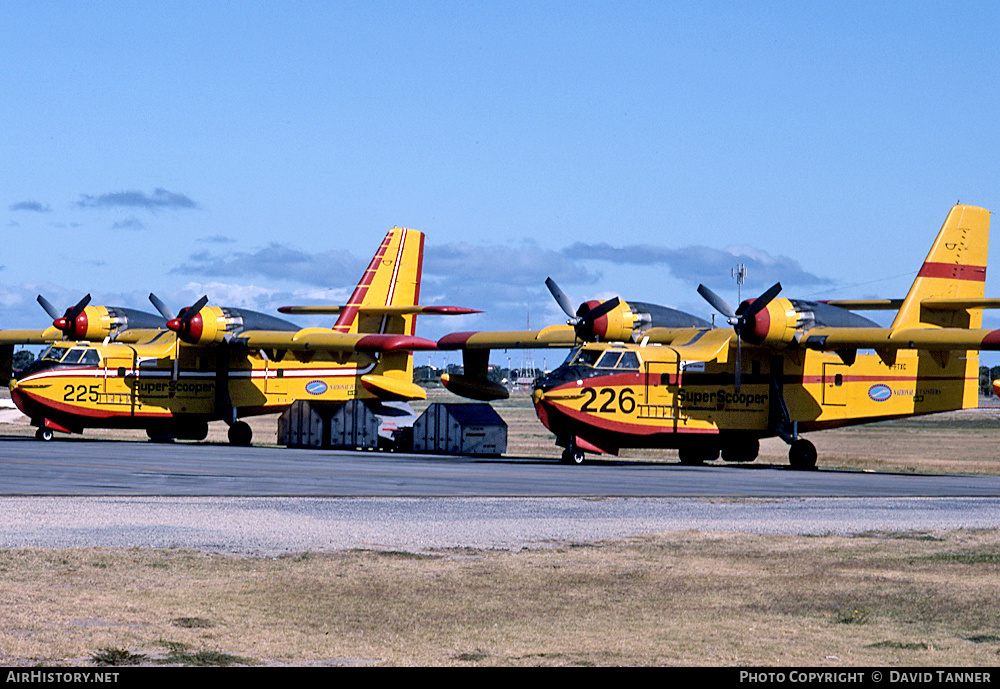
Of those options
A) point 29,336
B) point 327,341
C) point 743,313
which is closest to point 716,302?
point 743,313

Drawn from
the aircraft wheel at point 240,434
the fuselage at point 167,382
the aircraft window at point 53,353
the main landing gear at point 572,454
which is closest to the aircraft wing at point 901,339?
the main landing gear at point 572,454

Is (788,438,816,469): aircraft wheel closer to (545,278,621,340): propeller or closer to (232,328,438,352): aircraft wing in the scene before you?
(545,278,621,340): propeller

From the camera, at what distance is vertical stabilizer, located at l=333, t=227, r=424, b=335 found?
5203 cm

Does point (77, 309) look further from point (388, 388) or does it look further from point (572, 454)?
point (572, 454)

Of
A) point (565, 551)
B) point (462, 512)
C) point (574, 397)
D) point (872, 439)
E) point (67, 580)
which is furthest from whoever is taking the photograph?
Result: point (872, 439)

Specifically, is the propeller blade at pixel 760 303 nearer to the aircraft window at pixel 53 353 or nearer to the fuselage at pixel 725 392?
the fuselage at pixel 725 392

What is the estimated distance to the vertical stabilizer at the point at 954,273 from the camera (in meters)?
38.9

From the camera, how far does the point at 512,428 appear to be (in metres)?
88.7

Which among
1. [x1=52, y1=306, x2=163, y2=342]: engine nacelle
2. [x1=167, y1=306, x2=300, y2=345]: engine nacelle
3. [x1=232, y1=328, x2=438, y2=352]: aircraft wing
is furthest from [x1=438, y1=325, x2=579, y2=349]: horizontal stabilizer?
[x1=52, y1=306, x2=163, y2=342]: engine nacelle

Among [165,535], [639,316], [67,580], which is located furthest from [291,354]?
[67,580]

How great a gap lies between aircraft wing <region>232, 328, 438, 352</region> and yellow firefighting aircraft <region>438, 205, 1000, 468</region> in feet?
29.9

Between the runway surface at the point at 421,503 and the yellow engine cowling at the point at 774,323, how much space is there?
434 cm

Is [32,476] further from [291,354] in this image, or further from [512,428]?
[512,428]

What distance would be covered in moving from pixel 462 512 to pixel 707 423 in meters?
19.2
